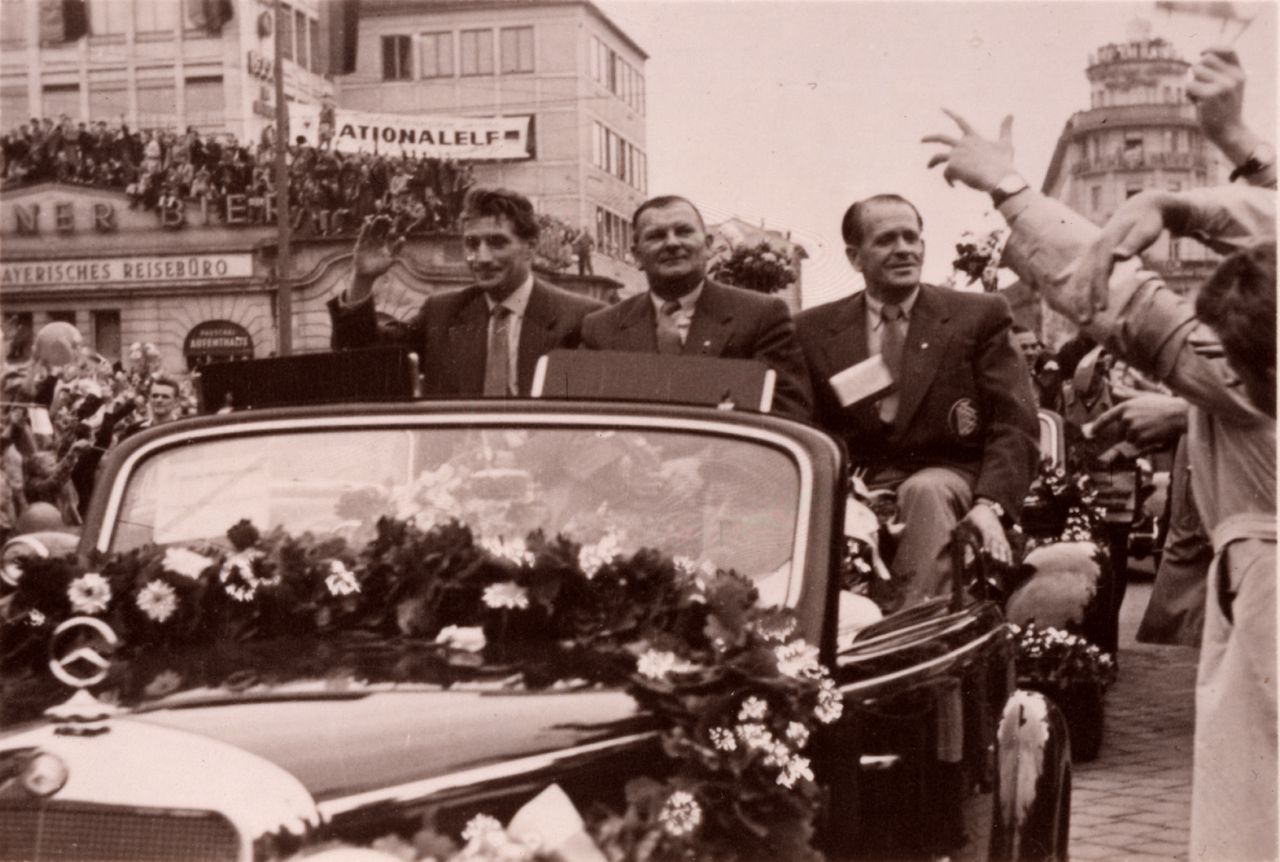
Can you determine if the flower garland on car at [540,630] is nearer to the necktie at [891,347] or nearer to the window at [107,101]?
the necktie at [891,347]

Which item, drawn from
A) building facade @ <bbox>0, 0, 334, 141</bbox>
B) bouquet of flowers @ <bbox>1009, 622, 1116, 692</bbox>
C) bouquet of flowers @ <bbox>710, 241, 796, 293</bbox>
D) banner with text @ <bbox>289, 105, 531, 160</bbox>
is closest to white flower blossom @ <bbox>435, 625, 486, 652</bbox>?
bouquet of flowers @ <bbox>1009, 622, 1116, 692</bbox>

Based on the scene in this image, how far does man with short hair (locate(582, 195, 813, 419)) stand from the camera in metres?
6.01

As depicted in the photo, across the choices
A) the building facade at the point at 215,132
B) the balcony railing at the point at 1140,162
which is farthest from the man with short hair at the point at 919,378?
the building facade at the point at 215,132

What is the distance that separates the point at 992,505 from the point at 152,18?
Result: 124 feet

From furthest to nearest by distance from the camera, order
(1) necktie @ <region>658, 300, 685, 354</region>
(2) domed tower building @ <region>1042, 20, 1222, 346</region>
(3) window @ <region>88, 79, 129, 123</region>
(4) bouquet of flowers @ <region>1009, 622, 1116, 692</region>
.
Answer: (3) window @ <region>88, 79, 129, 123</region>, (4) bouquet of flowers @ <region>1009, 622, 1116, 692</region>, (1) necktie @ <region>658, 300, 685, 354</region>, (2) domed tower building @ <region>1042, 20, 1222, 346</region>

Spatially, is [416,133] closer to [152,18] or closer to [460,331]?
[152,18]

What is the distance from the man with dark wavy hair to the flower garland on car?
8.12 feet

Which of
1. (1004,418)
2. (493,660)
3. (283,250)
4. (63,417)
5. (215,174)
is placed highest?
(215,174)

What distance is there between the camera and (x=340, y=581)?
11.9 ft

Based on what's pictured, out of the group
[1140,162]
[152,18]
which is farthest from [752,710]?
[152,18]

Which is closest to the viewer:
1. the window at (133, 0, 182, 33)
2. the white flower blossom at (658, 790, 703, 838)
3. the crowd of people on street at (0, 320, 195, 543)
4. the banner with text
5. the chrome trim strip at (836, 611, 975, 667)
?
the white flower blossom at (658, 790, 703, 838)

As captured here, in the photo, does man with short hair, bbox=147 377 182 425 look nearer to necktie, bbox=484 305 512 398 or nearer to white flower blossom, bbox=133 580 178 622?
necktie, bbox=484 305 512 398

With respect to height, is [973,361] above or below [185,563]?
above

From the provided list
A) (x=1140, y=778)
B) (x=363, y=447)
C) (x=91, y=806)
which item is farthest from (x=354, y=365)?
(x=1140, y=778)
